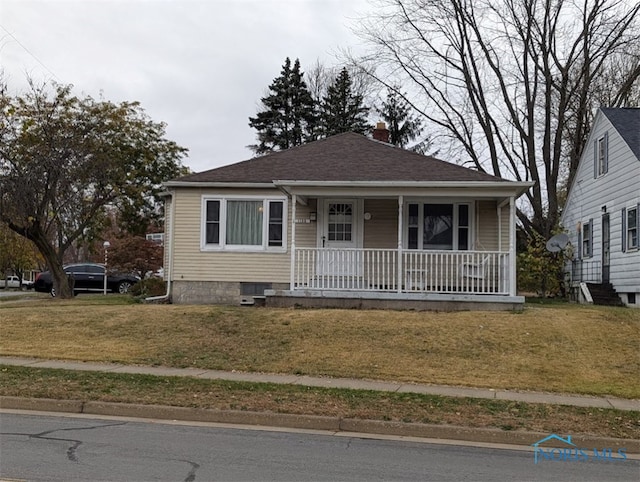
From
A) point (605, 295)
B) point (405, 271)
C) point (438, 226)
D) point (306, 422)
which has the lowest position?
point (306, 422)

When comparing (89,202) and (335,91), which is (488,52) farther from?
(335,91)

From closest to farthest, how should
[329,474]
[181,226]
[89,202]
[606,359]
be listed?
[329,474]
[606,359]
[181,226]
[89,202]

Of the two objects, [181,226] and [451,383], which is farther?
[181,226]

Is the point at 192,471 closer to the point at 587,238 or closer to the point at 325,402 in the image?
the point at 325,402

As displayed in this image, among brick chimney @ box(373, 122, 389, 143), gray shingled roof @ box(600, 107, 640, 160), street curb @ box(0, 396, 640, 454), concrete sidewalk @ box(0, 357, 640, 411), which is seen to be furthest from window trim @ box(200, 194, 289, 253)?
gray shingled roof @ box(600, 107, 640, 160)

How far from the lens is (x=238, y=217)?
18047mm

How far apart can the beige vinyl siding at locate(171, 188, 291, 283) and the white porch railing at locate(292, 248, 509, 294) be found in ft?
2.81

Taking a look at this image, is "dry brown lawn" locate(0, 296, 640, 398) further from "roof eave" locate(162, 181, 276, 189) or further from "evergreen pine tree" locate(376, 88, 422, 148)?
"evergreen pine tree" locate(376, 88, 422, 148)

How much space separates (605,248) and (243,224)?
11.8 meters

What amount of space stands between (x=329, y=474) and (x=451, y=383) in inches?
189

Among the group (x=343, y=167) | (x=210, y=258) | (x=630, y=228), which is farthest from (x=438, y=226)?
(x=210, y=258)

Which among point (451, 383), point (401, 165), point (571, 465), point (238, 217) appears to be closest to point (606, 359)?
point (451, 383)

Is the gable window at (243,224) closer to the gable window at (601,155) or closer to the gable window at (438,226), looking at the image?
the gable window at (438,226)

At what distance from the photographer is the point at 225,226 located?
18.0 m
